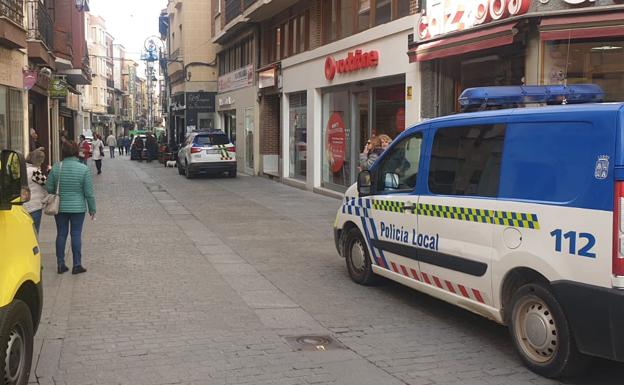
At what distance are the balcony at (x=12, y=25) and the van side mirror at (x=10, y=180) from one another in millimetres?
10522

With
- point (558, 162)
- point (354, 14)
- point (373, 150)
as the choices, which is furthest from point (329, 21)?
point (558, 162)

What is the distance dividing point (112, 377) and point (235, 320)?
168 centimetres

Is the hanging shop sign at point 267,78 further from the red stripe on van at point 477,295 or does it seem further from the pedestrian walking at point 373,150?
the red stripe on van at point 477,295

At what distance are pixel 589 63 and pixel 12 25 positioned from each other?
1171cm

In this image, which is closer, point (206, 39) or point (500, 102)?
point (500, 102)

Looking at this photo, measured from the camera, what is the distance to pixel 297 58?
66.6 ft

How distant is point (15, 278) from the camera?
396cm

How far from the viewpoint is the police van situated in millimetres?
4160

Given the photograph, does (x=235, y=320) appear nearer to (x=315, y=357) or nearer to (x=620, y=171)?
(x=315, y=357)

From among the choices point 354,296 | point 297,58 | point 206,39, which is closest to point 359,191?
point 354,296

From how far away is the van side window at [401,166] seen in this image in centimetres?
648

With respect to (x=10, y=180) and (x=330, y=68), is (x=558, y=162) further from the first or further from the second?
(x=330, y=68)

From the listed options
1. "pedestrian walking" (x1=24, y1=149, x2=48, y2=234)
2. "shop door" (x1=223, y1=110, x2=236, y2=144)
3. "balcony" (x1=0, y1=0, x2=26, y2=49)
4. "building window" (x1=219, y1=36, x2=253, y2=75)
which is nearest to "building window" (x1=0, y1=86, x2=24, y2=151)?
"balcony" (x1=0, y1=0, x2=26, y2=49)

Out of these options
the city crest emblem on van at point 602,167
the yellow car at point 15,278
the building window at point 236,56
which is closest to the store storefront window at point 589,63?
the city crest emblem on van at point 602,167
